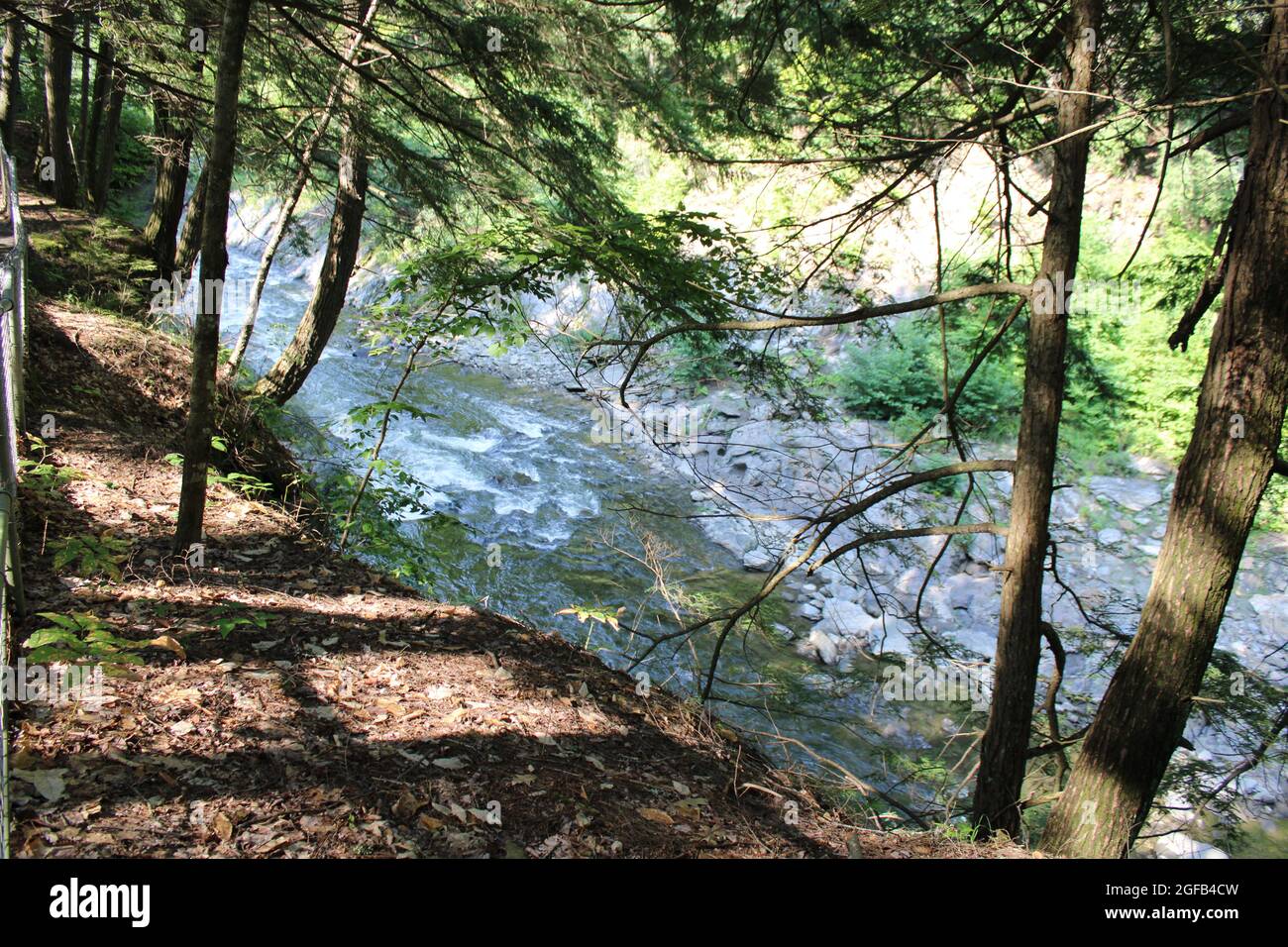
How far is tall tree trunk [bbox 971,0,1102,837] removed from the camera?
3750 mm

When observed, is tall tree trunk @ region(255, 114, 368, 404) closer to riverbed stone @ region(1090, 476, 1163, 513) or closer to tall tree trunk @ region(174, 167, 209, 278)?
tall tree trunk @ region(174, 167, 209, 278)

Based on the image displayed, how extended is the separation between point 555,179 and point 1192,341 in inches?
442

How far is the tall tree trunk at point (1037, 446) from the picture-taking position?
375cm

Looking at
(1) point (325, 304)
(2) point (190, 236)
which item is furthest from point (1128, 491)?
(2) point (190, 236)

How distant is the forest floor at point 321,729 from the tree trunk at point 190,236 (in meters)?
3.38

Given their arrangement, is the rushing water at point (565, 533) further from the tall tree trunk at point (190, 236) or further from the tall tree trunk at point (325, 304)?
the tall tree trunk at point (190, 236)

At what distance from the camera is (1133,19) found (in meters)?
4.32

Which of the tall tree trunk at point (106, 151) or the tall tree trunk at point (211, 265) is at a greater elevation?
the tall tree trunk at point (106, 151)

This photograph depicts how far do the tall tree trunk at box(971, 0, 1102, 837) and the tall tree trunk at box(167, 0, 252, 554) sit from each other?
4243mm

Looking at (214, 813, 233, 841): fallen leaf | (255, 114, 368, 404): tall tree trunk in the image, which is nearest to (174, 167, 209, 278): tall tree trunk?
(255, 114, 368, 404): tall tree trunk

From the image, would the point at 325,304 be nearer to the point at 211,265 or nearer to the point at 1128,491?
the point at 211,265

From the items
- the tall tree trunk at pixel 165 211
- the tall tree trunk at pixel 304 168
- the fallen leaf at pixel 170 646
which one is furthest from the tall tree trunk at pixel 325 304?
the fallen leaf at pixel 170 646
